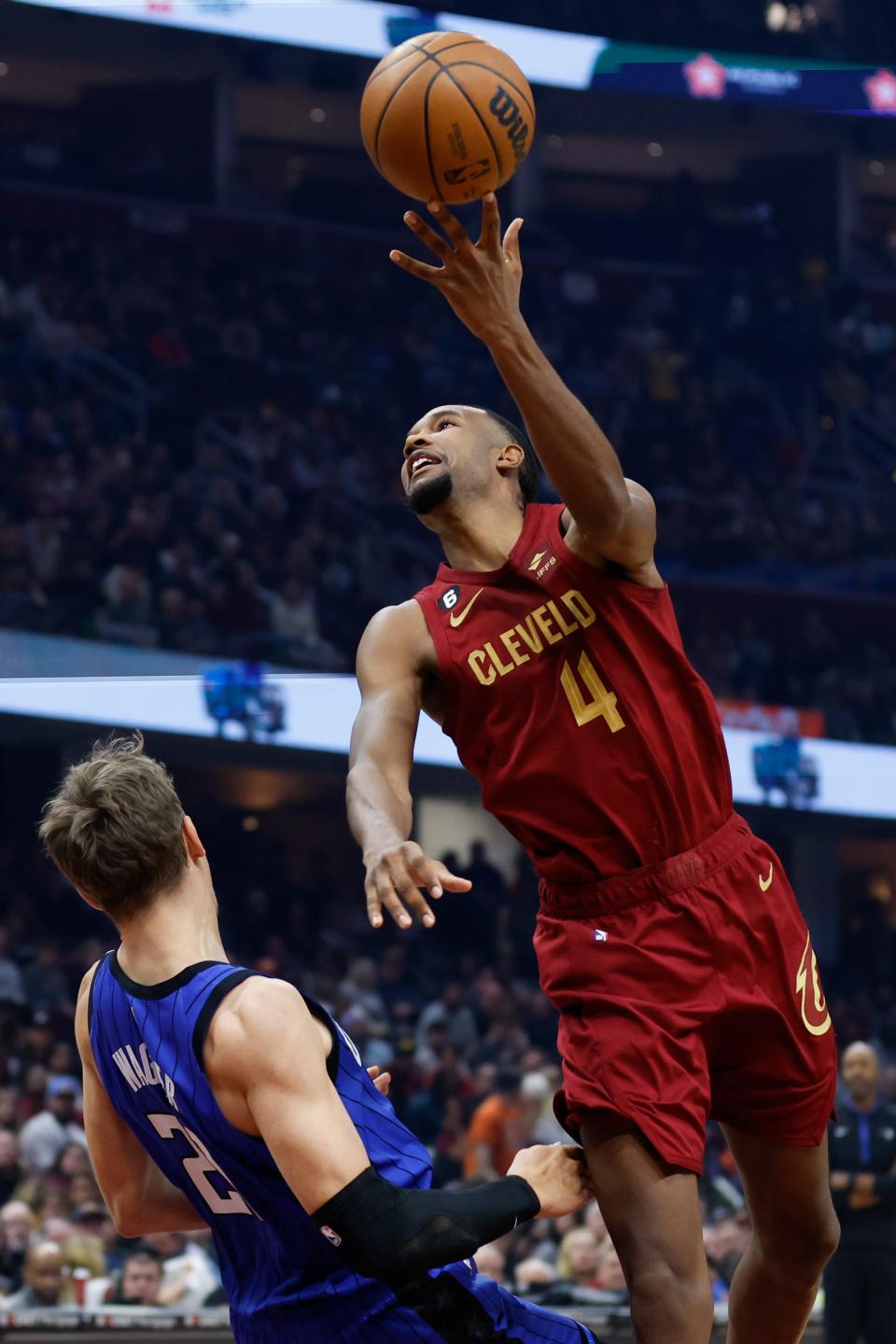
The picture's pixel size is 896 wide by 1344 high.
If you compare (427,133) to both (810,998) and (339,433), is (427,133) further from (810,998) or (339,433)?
(339,433)

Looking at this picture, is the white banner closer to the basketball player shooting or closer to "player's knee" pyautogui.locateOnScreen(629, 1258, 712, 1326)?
the basketball player shooting

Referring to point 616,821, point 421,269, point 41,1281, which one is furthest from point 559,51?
point 616,821

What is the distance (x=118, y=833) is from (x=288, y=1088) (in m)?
0.54

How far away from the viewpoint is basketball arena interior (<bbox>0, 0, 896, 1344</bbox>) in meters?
14.9

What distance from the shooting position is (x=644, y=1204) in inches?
143

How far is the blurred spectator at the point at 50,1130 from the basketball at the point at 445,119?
775cm

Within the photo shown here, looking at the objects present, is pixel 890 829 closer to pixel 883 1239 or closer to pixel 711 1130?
pixel 711 1130

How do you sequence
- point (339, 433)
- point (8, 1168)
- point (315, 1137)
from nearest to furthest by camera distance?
point (315, 1137) → point (8, 1168) → point (339, 433)

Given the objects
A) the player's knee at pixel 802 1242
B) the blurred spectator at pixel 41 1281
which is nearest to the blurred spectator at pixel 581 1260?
the blurred spectator at pixel 41 1281

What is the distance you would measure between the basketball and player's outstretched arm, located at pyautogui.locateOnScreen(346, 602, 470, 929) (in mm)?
969

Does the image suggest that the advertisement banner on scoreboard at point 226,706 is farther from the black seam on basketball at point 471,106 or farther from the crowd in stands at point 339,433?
the black seam on basketball at point 471,106

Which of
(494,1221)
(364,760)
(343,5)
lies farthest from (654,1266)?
(343,5)

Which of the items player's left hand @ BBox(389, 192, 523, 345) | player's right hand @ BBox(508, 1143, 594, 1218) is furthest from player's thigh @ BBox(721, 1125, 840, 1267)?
player's left hand @ BBox(389, 192, 523, 345)

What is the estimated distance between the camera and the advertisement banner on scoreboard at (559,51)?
21.4 m
